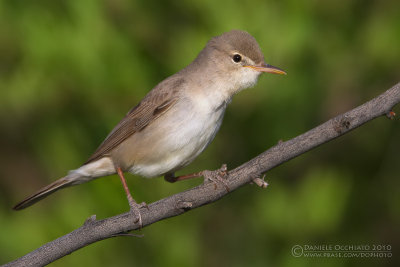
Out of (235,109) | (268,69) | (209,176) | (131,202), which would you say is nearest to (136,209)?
(131,202)

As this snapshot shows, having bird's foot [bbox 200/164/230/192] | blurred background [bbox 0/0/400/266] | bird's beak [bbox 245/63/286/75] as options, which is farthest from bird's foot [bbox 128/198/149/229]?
bird's beak [bbox 245/63/286/75]

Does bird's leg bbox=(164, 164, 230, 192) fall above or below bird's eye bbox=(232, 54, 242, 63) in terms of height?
below

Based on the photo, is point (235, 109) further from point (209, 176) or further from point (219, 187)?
point (219, 187)

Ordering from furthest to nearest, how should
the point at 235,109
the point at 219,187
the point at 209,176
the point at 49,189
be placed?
the point at 49,189
the point at 235,109
the point at 209,176
the point at 219,187

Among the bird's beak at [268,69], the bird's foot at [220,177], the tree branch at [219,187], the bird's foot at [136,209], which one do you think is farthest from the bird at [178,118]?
the tree branch at [219,187]

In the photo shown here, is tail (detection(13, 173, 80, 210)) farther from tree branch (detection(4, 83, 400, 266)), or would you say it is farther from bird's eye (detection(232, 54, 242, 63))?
bird's eye (detection(232, 54, 242, 63))

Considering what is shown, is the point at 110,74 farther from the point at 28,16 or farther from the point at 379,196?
the point at 379,196

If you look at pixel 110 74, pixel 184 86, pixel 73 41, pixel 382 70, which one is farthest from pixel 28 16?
pixel 382 70
